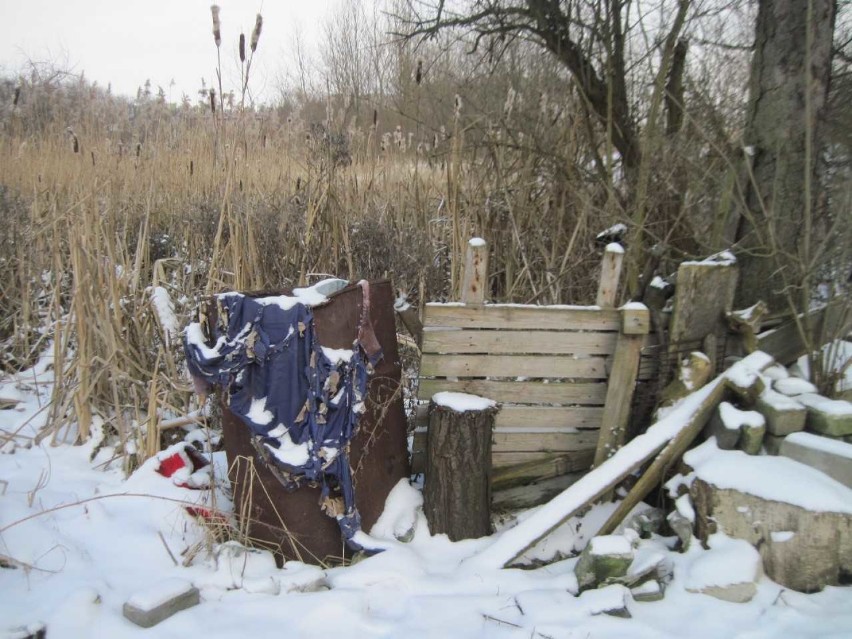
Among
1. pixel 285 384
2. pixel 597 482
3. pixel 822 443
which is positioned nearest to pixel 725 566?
pixel 597 482

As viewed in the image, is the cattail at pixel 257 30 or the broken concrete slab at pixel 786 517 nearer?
the broken concrete slab at pixel 786 517

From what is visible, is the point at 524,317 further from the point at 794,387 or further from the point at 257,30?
the point at 257,30

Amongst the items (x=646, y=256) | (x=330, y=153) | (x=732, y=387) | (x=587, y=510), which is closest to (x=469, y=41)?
(x=330, y=153)

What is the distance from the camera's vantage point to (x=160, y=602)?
2066 mm

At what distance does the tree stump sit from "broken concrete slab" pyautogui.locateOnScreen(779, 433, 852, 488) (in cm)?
130

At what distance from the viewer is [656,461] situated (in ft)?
9.14

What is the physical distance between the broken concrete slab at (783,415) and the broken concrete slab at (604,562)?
0.91m

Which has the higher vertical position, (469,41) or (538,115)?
(469,41)

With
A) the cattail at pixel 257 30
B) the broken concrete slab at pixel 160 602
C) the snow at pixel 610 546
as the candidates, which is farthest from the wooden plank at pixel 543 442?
the cattail at pixel 257 30

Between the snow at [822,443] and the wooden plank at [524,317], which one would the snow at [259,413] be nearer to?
the wooden plank at [524,317]

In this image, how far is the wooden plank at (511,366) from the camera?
3.01 meters

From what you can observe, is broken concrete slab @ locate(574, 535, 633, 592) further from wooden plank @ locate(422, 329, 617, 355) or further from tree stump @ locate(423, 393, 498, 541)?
wooden plank @ locate(422, 329, 617, 355)

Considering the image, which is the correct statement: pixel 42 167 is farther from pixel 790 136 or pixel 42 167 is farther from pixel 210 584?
pixel 790 136

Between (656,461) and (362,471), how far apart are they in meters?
1.36
